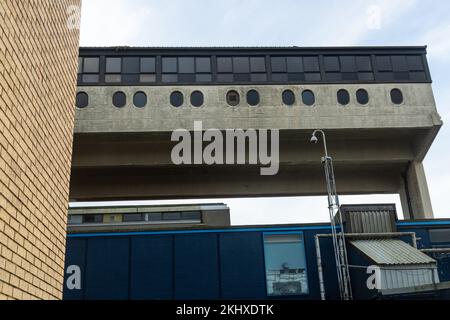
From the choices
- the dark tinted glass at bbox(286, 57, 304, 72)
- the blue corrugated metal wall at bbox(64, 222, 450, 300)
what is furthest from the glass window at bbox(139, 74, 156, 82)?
the blue corrugated metal wall at bbox(64, 222, 450, 300)

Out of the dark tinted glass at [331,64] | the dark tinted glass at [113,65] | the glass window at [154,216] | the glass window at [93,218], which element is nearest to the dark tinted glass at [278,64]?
the dark tinted glass at [331,64]

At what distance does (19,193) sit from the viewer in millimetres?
4383

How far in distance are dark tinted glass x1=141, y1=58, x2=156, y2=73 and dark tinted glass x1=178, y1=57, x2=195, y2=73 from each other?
1779 millimetres

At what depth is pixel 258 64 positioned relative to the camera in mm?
32125

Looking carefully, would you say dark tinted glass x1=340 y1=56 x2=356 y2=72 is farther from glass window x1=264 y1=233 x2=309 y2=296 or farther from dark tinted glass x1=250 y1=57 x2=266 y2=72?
glass window x1=264 y1=233 x2=309 y2=296

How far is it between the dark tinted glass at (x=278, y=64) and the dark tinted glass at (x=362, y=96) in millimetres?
5247

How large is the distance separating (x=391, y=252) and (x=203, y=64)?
59.1 feet

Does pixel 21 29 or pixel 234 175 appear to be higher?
pixel 234 175

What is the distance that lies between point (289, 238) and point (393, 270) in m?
5.55

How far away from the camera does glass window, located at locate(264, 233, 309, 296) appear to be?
22.1 metres

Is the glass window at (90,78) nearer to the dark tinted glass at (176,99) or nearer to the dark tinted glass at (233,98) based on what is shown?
the dark tinted glass at (176,99)
